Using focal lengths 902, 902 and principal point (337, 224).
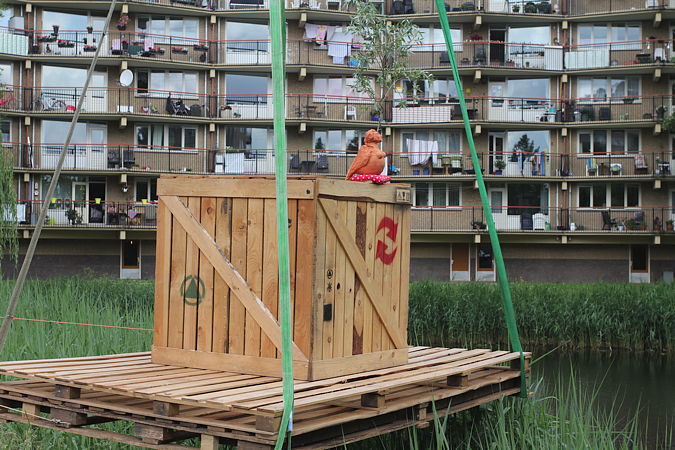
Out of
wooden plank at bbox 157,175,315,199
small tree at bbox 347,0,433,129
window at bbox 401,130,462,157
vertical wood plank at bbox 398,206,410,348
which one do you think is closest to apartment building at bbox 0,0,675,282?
window at bbox 401,130,462,157

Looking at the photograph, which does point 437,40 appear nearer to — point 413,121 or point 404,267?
point 413,121

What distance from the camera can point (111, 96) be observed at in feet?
119

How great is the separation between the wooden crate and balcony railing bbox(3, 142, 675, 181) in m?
30.4

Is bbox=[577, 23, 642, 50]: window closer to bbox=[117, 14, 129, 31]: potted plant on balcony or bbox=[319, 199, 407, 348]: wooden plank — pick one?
bbox=[117, 14, 129, 31]: potted plant on balcony

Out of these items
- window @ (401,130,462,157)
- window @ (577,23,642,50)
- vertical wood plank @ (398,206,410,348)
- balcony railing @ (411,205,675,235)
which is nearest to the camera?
vertical wood plank @ (398,206,410,348)

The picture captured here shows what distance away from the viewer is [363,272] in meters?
5.54

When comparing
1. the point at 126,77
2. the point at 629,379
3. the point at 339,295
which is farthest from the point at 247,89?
the point at 339,295

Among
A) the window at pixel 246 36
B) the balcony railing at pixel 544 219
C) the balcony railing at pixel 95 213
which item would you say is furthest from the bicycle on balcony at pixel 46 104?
the balcony railing at pixel 544 219

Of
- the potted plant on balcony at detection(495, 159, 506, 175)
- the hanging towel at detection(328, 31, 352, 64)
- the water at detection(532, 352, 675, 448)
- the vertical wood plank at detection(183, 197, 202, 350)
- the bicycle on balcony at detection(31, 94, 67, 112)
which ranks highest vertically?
the hanging towel at detection(328, 31, 352, 64)

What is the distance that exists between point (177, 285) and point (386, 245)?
1.36 metres

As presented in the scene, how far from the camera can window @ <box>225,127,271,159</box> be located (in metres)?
37.3

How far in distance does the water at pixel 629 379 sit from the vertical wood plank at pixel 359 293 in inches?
226

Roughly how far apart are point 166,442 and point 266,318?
0.95 metres

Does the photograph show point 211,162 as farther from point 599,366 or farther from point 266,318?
point 266,318
